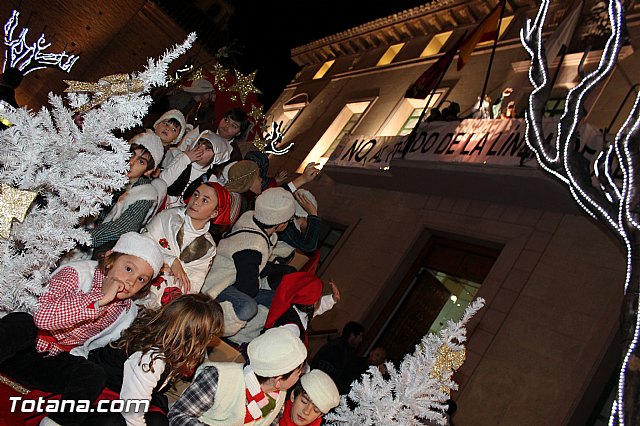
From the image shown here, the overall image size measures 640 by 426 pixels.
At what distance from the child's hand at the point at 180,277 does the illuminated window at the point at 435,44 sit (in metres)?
14.8

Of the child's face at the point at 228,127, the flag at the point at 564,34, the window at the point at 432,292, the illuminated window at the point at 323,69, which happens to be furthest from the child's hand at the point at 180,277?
the illuminated window at the point at 323,69

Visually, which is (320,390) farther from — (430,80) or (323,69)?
(323,69)

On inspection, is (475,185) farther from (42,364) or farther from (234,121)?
(42,364)

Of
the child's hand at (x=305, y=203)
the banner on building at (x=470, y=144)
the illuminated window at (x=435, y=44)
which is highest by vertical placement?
the illuminated window at (x=435, y=44)

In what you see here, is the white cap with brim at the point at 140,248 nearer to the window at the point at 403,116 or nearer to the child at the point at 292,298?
the child at the point at 292,298

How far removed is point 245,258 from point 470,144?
7.76 m

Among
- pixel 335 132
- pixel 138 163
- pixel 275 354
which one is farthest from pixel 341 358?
pixel 335 132

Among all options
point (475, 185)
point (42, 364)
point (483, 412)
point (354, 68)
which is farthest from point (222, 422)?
point (354, 68)

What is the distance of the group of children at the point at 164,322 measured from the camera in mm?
3463

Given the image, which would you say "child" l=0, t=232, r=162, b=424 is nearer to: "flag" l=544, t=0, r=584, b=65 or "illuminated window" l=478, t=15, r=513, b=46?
"flag" l=544, t=0, r=584, b=65

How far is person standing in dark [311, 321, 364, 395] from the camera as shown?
25.6 feet

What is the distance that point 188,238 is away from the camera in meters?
5.21

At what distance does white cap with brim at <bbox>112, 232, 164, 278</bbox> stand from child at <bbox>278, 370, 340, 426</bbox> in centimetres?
142

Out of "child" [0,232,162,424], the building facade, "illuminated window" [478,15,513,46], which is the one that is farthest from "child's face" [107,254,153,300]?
"illuminated window" [478,15,513,46]
